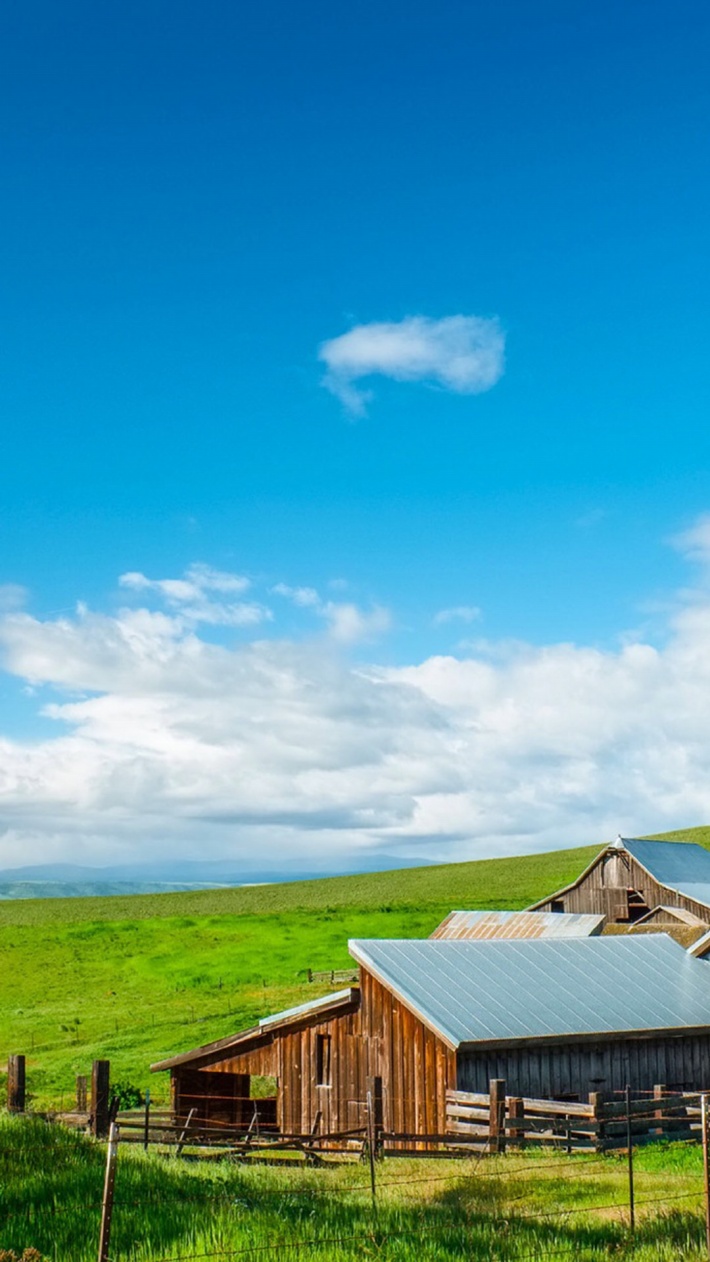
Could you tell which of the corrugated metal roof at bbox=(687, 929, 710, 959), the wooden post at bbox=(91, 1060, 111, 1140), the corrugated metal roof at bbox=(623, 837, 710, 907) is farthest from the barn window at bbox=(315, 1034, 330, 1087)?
the corrugated metal roof at bbox=(623, 837, 710, 907)

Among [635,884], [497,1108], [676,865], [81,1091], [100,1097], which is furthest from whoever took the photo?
[676,865]

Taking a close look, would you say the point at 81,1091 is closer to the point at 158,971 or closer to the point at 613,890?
the point at 158,971

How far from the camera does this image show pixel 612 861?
68250mm

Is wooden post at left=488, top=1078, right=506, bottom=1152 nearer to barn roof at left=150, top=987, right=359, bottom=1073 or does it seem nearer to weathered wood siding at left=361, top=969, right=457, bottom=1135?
weathered wood siding at left=361, top=969, right=457, bottom=1135

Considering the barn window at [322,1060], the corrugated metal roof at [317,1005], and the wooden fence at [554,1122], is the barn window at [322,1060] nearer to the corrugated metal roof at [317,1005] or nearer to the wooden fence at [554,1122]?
the corrugated metal roof at [317,1005]

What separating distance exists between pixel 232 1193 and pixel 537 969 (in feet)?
65.1

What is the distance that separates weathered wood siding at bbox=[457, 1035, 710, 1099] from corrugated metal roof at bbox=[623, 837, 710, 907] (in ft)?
103

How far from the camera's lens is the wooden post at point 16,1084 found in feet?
76.9

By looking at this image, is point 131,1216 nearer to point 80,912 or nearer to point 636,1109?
point 636,1109

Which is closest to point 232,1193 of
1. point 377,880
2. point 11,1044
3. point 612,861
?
point 11,1044

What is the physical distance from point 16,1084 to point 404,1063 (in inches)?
397

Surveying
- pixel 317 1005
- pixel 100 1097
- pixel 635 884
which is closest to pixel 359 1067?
pixel 317 1005

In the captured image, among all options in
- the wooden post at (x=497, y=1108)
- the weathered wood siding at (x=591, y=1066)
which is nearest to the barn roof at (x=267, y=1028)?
the weathered wood siding at (x=591, y=1066)

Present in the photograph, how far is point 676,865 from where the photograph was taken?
68500 millimetres
